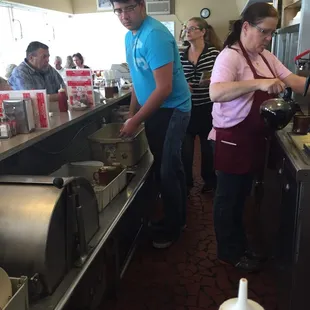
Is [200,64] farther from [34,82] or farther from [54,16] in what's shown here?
[54,16]

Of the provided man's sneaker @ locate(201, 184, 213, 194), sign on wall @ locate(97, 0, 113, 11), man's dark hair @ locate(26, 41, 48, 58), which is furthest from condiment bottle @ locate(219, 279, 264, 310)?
sign on wall @ locate(97, 0, 113, 11)

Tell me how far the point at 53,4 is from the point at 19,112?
653 cm

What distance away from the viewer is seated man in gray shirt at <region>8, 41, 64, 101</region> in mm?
3543

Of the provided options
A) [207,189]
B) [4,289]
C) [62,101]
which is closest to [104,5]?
[207,189]

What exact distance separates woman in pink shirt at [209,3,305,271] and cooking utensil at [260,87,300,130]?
0.18 feet

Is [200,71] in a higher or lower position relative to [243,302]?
higher

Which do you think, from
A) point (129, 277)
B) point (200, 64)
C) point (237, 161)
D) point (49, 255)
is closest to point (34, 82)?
point (200, 64)

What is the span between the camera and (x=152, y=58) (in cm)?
194

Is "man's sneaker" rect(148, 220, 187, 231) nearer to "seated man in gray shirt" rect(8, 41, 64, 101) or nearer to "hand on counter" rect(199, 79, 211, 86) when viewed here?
"hand on counter" rect(199, 79, 211, 86)

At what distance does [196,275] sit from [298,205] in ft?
3.27

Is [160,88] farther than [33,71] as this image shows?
No

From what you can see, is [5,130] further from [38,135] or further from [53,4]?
[53,4]

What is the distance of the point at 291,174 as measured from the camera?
4.83 ft

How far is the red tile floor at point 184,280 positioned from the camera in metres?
1.93
